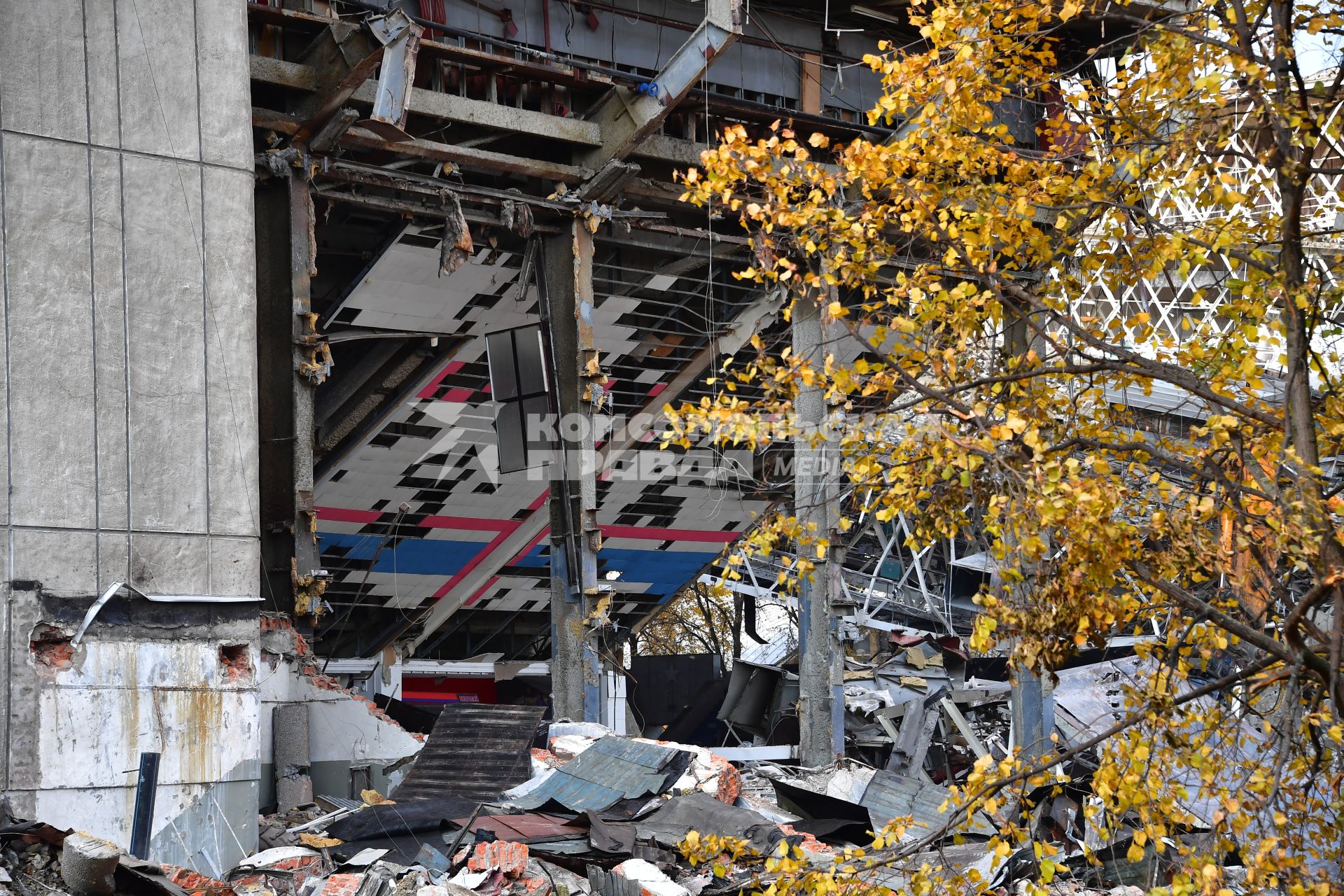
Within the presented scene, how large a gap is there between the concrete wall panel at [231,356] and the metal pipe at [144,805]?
1.96m

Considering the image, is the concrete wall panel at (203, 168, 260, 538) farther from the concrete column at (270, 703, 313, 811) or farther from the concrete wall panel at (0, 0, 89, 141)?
the concrete column at (270, 703, 313, 811)

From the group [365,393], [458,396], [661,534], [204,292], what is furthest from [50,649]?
[661,534]

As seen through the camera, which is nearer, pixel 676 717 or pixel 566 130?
pixel 566 130

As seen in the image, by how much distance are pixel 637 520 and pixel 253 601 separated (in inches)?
505

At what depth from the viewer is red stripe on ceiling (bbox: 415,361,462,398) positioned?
17.9m

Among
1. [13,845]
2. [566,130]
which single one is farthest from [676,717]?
[13,845]

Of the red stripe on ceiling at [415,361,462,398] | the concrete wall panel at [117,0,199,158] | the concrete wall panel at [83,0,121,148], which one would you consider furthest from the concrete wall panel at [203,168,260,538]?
the red stripe on ceiling at [415,361,462,398]

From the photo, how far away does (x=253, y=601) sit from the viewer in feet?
33.3

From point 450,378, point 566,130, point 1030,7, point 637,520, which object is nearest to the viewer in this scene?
point 1030,7

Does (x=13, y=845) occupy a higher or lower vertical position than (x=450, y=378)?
lower

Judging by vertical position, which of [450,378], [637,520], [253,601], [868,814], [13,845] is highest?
[450,378]

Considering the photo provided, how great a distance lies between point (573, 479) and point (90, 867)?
884 centimetres

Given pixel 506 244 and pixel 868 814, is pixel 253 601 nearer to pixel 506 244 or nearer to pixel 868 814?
A: pixel 868 814

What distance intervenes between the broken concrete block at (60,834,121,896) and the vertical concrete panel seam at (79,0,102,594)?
301 centimetres
